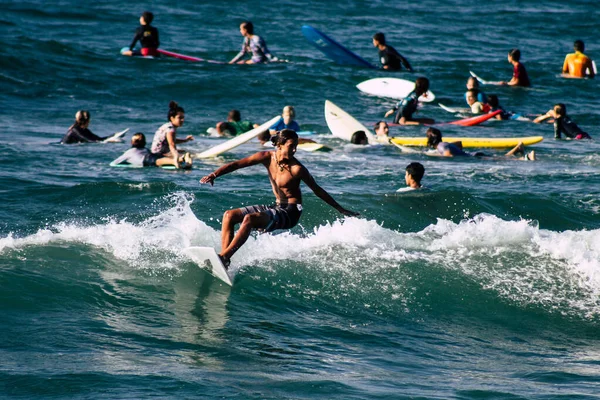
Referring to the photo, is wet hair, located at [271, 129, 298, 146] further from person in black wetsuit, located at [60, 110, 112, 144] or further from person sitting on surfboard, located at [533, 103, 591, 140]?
person sitting on surfboard, located at [533, 103, 591, 140]

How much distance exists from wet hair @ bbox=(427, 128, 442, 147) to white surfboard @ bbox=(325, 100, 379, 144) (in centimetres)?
135

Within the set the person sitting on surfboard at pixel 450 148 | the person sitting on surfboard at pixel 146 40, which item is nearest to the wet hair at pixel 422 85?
the person sitting on surfboard at pixel 450 148

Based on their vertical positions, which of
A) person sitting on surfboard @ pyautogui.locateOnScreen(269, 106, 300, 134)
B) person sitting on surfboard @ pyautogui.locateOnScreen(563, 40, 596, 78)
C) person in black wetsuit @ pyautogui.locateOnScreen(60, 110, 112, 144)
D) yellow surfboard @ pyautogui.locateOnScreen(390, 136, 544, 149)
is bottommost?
person in black wetsuit @ pyautogui.locateOnScreen(60, 110, 112, 144)

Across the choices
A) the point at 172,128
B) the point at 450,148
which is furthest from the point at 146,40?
the point at 450,148

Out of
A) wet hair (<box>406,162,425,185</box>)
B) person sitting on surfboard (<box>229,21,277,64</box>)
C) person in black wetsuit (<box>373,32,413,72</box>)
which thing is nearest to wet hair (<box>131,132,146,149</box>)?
wet hair (<box>406,162,425,185</box>)

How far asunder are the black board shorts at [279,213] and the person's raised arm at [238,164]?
39 centimetres

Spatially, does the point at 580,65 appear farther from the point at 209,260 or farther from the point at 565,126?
the point at 209,260

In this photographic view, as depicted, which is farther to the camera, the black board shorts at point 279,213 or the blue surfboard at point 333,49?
the blue surfboard at point 333,49

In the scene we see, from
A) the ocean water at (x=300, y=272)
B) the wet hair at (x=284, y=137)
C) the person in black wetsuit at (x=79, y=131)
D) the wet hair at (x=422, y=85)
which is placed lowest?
the ocean water at (x=300, y=272)

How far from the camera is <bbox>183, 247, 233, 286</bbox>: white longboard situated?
830 cm

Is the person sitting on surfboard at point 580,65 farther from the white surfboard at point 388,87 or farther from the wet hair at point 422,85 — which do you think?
the wet hair at point 422,85

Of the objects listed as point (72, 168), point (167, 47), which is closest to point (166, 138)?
point (72, 168)

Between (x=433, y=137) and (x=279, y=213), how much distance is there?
25.7 feet

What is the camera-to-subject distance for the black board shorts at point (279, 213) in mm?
8109
